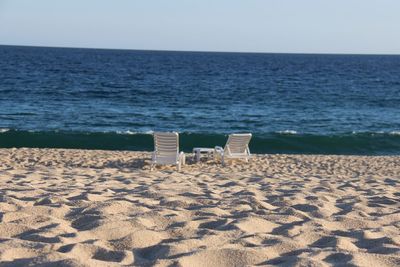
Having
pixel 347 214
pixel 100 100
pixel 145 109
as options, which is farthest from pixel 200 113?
pixel 347 214

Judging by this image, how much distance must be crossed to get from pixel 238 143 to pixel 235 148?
0.17 meters

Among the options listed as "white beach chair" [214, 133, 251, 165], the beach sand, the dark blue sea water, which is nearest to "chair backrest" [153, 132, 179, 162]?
"white beach chair" [214, 133, 251, 165]

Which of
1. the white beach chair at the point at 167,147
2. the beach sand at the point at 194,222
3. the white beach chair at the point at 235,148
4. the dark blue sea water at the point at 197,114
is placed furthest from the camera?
the dark blue sea water at the point at 197,114

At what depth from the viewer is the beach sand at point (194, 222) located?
354 cm

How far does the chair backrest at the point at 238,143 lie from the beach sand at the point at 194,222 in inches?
162

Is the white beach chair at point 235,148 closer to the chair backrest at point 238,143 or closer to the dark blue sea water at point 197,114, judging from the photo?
the chair backrest at point 238,143

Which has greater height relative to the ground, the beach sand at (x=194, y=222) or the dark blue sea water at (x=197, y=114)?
the beach sand at (x=194, y=222)

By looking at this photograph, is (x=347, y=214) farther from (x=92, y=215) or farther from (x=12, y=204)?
(x=12, y=204)

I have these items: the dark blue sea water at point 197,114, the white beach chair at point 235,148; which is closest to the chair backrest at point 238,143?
the white beach chair at point 235,148

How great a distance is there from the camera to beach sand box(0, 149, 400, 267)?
354 cm

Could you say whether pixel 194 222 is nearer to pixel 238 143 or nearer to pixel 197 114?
pixel 238 143

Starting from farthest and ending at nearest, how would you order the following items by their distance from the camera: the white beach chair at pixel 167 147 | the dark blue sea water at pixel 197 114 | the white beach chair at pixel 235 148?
1. the dark blue sea water at pixel 197 114
2. the white beach chair at pixel 235 148
3. the white beach chair at pixel 167 147

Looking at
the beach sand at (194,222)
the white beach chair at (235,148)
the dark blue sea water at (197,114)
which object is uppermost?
the beach sand at (194,222)

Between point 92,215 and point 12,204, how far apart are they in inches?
37.6
